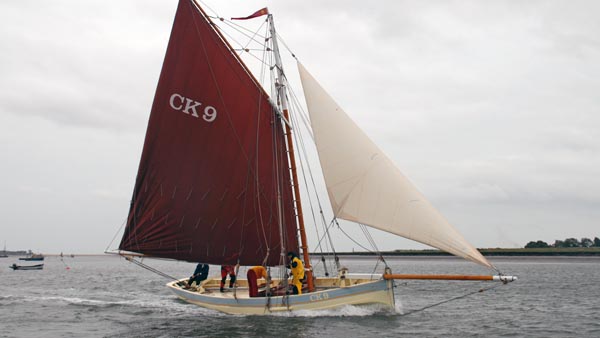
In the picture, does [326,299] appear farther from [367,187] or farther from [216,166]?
[216,166]

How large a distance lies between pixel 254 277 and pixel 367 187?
24.9 feet

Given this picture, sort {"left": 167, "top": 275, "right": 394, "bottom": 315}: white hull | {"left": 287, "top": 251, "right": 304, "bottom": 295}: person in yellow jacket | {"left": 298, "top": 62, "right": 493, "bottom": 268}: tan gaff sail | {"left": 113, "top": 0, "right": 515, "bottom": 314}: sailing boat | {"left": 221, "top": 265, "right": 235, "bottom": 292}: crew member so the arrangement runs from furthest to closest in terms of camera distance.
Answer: {"left": 221, "top": 265, "right": 235, "bottom": 292}: crew member < {"left": 113, "top": 0, "right": 515, "bottom": 314}: sailing boat < {"left": 287, "top": 251, "right": 304, "bottom": 295}: person in yellow jacket < {"left": 167, "top": 275, "right": 394, "bottom": 315}: white hull < {"left": 298, "top": 62, "right": 493, "bottom": 268}: tan gaff sail

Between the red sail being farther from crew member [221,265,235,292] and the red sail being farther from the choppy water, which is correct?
the choppy water

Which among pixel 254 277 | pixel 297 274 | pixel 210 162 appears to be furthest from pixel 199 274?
pixel 297 274

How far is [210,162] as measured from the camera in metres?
28.5

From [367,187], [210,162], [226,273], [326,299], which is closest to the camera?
[367,187]

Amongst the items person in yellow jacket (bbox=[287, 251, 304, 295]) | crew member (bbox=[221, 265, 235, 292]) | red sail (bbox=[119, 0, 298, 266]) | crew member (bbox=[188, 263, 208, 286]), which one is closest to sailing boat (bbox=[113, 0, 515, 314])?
red sail (bbox=[119, 0, 298, 266])

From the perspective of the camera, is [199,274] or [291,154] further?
[199,274]

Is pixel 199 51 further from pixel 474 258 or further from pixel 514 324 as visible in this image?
pixel 514 324

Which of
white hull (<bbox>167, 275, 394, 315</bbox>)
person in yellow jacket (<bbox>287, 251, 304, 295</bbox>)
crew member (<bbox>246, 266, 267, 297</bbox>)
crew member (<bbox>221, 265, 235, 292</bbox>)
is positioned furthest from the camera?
crew member (<bbox>221, 265, 235, 292</bbox>)

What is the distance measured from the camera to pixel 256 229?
28.9 meters

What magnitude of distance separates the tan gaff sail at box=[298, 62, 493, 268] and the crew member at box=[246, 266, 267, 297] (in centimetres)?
585

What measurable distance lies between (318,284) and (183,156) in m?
9.78

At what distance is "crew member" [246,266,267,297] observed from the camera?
26969 mm
